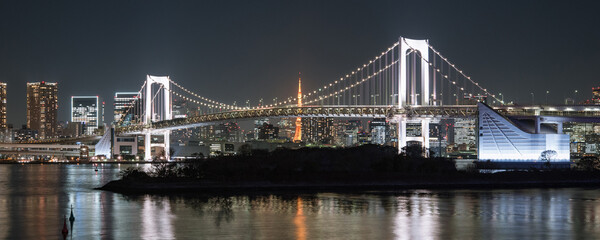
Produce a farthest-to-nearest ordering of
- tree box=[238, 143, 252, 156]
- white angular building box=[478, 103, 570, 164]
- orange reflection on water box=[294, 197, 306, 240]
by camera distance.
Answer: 1. white angular building box=[478, 103, 570, 164]
2. tree box=[238, 143, 252, 156]
3. orange reflection on water box=[294, 197, 306, 240]

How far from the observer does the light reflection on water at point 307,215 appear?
22.0 metres

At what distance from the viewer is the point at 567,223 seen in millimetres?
25469

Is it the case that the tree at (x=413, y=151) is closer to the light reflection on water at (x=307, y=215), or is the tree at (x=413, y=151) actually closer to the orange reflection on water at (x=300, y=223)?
the light reflection on water at (x=307, y=215)

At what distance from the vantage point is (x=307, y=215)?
87.7 ft

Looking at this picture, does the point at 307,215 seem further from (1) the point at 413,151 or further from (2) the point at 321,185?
(1) the point at 413,151

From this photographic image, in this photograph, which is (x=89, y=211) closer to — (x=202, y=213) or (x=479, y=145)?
(x=202, y=213)

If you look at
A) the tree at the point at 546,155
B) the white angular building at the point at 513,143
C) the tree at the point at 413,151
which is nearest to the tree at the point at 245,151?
the tree at the point at 413,151

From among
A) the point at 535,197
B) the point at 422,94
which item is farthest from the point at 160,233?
the point at 422,94

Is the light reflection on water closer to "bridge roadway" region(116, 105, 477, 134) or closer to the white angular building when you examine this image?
the white angular building

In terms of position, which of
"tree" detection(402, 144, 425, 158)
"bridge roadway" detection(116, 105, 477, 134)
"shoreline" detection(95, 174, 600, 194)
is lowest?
"shoreline" detection(95, 174, 600, 194)

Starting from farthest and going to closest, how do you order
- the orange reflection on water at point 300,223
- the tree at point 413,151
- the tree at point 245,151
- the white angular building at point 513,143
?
1. the tree at point 413,151
2. the white angular building at point 513,143
3. the tree at point 245,151
4. the orange reflection on water at point 300,223

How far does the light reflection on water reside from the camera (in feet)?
72.3

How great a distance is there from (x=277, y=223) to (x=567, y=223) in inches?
360

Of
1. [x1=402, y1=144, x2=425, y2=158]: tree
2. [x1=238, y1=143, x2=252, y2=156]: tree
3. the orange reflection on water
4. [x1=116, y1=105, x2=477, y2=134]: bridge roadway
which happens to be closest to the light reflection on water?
the orange reflection on water
